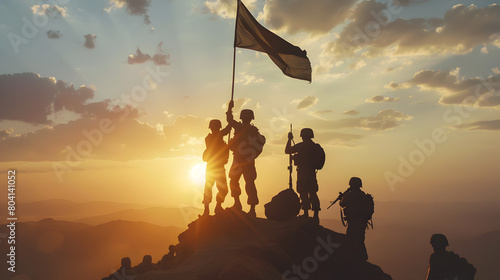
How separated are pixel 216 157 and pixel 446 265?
7.39 meters

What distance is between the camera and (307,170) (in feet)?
36.9

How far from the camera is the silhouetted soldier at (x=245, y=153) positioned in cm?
1130

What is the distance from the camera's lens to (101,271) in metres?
Result: 144

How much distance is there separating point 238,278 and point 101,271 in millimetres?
165971

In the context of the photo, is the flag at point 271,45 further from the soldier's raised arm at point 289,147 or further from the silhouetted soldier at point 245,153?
the silhouetted soldier at point 245,153

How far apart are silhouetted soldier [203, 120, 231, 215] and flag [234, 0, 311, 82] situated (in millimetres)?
3707

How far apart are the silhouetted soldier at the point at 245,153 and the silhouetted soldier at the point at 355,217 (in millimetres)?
3558

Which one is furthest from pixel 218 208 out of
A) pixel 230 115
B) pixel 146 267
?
pixel 146 267

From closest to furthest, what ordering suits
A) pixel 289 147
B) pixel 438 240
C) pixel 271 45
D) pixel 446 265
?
pixel 446 265, pixel 438 240, pixel 289 147, pixel 271 45

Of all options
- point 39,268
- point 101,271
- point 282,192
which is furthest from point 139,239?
point 282,192

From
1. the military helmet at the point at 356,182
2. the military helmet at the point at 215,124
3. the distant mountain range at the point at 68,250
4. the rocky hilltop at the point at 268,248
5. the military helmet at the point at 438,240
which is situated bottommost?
the distant mountain range at the point at 68,250

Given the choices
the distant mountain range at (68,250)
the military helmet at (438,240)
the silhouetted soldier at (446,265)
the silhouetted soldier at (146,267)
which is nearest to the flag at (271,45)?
the military helmet at (438,240)

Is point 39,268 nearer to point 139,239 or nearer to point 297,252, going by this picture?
point 139,239

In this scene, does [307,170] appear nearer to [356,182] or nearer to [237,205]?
[356,182]
